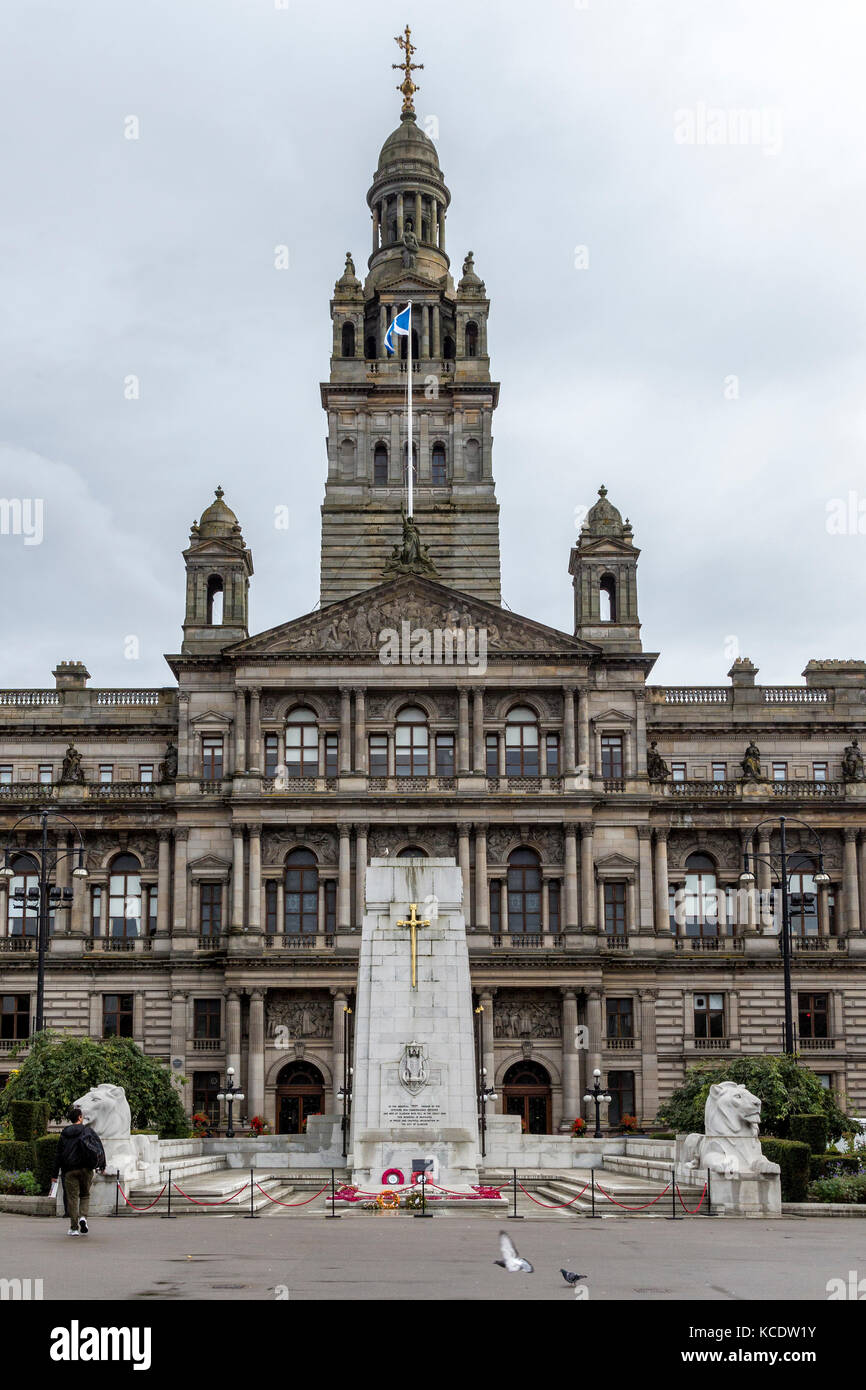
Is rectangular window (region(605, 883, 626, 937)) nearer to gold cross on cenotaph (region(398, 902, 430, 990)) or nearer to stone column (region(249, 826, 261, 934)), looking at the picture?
stone column (region(249, 826, 261, 934))

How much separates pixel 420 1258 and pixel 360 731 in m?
44.0

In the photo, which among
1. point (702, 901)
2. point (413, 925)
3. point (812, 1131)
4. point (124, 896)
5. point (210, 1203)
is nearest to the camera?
point (210, 1203)

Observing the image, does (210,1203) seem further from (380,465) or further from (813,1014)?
(380,465)

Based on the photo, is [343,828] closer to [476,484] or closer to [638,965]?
[638,965]

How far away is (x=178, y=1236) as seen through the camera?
25.5 m

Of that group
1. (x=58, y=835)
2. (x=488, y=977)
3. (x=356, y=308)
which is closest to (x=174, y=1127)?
(x=488, y=977)

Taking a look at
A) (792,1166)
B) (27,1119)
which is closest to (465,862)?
(27,1119)

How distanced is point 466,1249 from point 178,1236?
5.12 m

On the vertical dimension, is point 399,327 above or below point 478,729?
above

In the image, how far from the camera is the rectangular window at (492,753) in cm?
6612

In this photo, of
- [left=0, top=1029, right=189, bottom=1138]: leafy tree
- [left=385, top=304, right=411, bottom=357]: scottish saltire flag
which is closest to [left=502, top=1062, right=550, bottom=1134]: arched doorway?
[left=0, top=1029, right=189, bottom=1138]: leafy tree

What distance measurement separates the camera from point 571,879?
210 feet

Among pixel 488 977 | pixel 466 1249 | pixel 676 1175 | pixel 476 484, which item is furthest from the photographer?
pixel 476 484

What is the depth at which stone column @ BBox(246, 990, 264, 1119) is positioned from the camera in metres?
61.9
